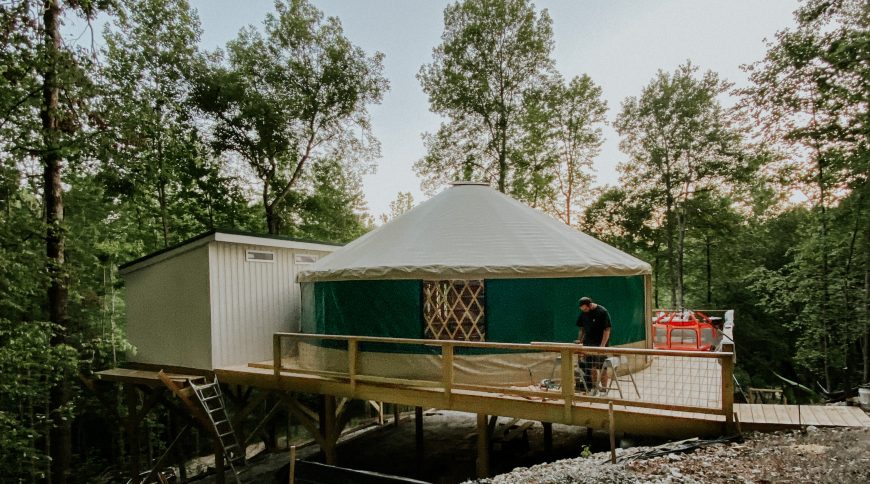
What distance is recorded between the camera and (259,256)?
25.1 ft

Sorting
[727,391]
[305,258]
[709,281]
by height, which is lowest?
[709,281]

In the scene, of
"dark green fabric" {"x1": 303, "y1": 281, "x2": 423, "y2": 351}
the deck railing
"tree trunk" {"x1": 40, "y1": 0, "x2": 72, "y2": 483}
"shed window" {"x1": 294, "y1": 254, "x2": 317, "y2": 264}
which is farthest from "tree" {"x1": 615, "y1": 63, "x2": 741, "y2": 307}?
"tree trunk" {"x1": 40, "y1": 0, "x2": 72, "y2": 483}

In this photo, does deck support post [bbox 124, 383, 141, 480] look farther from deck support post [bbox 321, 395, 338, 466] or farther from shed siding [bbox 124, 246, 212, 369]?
deck support post [bbox 321, 395, 338, 466]

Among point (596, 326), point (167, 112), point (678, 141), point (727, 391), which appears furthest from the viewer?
point (678, 141)

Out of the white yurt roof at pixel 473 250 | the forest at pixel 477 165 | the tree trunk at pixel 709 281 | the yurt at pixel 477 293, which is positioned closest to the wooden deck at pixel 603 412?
the yurt at pixel 477 293

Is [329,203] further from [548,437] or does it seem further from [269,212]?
[548,437]

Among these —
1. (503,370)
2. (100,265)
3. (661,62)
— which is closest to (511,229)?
(503,370)

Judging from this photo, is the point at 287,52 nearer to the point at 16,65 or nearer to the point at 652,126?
the point at 16,65

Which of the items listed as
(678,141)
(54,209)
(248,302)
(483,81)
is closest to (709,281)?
(678,141)

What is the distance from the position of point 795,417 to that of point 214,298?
7.27 meters

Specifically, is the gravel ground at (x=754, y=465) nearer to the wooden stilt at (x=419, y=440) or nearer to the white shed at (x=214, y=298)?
the wooden stilt at (x=419, y=440)

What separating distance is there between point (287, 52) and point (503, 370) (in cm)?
1187

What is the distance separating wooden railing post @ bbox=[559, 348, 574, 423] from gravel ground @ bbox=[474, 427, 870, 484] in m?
0.63

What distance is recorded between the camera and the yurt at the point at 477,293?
5797 millimetres
